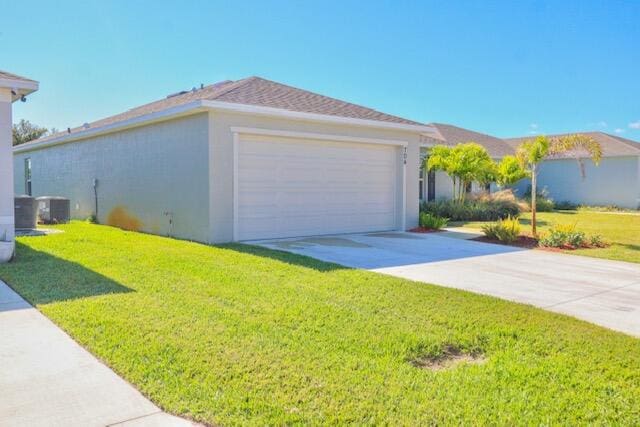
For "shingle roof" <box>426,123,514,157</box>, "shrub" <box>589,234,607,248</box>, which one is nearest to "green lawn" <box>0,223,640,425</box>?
"shrub" <box>589,234,607,248</box>

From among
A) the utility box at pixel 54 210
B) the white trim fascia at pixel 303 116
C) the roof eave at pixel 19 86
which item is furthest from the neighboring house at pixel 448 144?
the roof eave at pixel 19 86

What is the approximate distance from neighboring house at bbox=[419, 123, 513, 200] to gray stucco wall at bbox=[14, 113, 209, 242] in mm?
10049

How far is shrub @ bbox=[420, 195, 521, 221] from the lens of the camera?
777 inches

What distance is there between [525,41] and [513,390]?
679 inches

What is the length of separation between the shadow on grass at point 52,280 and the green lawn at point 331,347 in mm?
37

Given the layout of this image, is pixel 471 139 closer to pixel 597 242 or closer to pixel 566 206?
pixel 566 206

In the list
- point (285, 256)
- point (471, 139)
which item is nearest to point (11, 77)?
point (285, 256)

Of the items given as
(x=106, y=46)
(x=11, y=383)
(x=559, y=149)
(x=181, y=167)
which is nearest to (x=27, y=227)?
(x=181, y=167)

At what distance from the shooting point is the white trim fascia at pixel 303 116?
35.9 feet

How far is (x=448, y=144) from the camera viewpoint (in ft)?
79.5

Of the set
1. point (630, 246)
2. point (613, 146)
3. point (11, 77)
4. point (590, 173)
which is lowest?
point (630, 246)

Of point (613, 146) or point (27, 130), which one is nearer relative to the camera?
point (613, 146)

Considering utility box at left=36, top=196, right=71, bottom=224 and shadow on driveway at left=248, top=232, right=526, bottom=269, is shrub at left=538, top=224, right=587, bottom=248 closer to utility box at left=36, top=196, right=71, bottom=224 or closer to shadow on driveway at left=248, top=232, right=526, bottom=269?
shadow on driveway at left=248, top=232, right=526, bottom=269

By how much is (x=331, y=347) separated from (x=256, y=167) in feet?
26.2
